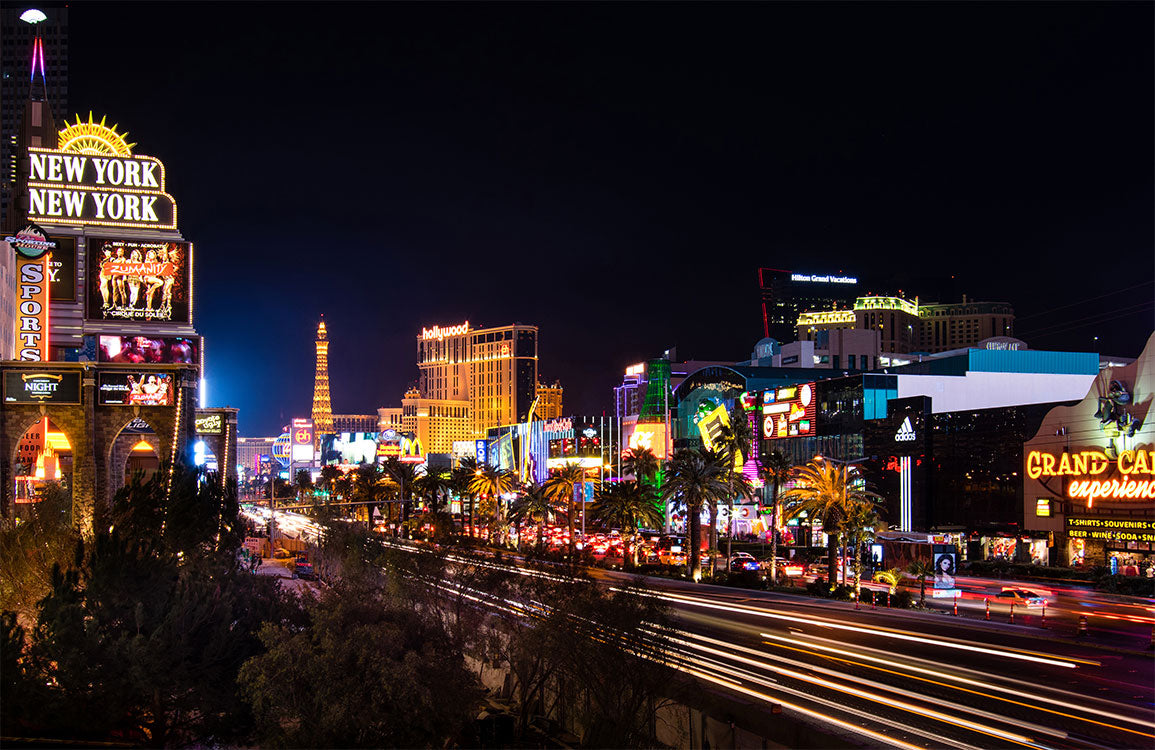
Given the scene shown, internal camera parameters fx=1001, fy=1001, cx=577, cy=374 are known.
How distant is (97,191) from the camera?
222 ft

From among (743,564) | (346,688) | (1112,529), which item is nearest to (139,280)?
(743,564)

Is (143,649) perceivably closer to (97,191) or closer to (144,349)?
(144,349)

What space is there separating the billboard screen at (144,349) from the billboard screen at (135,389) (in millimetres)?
9653

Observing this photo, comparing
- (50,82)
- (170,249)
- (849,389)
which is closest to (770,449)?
(849,389)

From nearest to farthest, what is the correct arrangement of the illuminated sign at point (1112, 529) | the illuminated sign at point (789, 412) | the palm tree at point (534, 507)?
the illuminated sign at point (1112, 529)
the palm tree at point (534, 507)
the illuminated sign at point (789, 412)

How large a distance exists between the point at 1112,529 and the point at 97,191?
69.9 metres

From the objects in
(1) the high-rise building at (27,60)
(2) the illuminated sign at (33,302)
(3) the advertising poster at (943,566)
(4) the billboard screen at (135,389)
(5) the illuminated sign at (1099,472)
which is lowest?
(3) the advertising poster at (943,566)

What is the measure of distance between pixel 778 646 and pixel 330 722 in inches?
751

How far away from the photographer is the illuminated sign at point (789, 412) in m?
100

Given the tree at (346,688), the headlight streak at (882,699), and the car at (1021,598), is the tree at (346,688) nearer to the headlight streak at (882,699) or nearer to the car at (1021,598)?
the headlight streak at (882,699)

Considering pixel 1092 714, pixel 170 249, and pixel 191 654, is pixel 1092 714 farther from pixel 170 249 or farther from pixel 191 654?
pixel 170 249

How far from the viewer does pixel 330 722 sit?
20.1m

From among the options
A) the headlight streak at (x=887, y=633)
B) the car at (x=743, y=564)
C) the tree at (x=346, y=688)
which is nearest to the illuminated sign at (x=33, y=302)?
the headlight streak at (x=887, y=633)

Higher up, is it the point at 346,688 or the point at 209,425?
the point at 209,425
